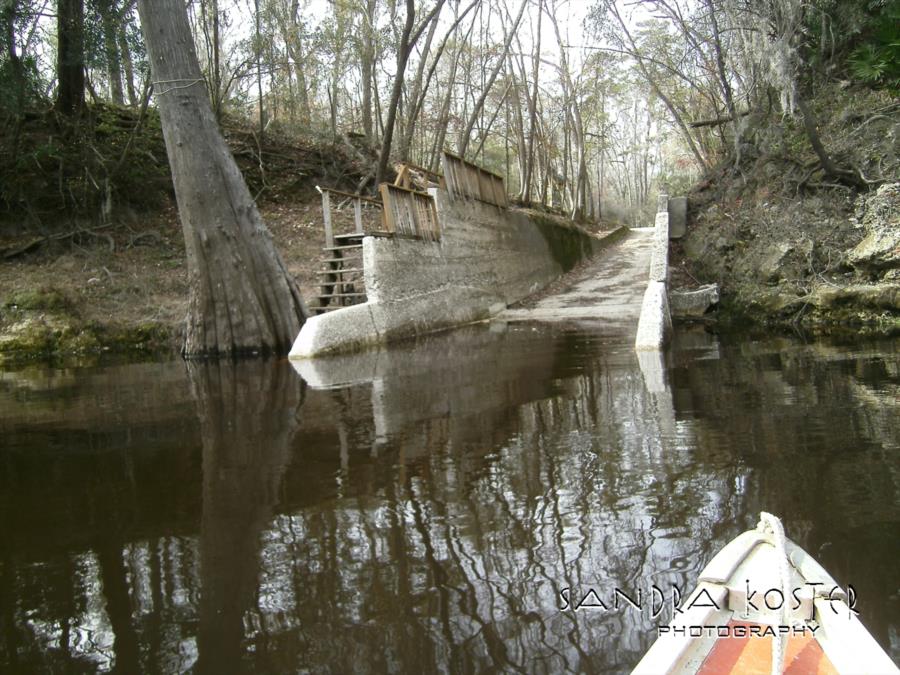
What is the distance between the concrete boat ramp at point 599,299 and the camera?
47.8 feet

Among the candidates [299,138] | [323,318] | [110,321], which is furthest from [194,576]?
[299,138]

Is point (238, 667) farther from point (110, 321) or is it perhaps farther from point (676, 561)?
point (110, 321)

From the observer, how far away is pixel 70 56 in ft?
56.9

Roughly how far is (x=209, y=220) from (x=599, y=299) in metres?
9.05

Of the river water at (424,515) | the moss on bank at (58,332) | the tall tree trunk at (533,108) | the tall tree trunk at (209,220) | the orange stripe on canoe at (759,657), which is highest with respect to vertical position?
the tall tree trunk at (533,108)

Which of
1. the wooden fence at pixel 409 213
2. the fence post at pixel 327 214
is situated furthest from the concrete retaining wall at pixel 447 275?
the fence post at pixel 327 214

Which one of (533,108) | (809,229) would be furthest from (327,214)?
(533,108)

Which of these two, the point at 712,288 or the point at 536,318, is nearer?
the point at 712,288

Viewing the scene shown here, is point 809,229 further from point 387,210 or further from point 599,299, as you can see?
point 387,210

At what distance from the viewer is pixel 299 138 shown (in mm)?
24594

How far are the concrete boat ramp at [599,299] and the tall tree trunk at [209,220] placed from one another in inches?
229

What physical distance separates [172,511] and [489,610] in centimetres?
230

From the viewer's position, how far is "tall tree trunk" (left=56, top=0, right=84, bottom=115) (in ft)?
55.9

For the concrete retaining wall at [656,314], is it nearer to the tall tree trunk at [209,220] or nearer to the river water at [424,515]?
the river water at [424,515]
